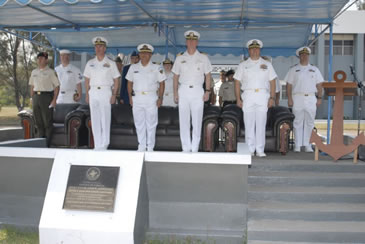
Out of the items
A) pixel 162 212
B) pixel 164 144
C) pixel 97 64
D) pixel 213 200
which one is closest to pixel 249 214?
pixel 213 200

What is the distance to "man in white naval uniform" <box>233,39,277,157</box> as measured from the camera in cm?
612

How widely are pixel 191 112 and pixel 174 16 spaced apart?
2.73m

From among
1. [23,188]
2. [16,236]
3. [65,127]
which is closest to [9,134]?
[65,127]

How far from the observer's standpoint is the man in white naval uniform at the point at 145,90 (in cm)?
636

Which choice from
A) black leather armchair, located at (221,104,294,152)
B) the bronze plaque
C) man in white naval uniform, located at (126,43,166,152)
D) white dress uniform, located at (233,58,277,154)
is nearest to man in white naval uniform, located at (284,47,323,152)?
black leather armchair, located at (221,104,294,152)

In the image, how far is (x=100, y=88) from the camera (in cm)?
638

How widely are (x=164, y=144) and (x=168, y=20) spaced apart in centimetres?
286

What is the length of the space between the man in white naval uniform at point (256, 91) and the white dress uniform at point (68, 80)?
13.2 feet

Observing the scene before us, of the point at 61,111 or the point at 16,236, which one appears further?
the point at 61,111

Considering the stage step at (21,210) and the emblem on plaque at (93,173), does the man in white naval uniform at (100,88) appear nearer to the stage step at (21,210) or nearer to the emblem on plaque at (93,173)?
the stage step at (21,210)

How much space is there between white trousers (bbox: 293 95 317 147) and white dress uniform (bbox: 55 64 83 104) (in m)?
4.48

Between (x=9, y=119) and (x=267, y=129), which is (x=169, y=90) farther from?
(x=9, y=119)

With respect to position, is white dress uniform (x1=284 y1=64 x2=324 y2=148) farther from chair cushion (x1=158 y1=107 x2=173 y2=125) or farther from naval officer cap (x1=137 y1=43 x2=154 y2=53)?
Result: naval officer cap (x1=137 y1=43 x2=154 y2=53)

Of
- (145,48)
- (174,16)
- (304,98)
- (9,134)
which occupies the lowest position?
(9,134)
